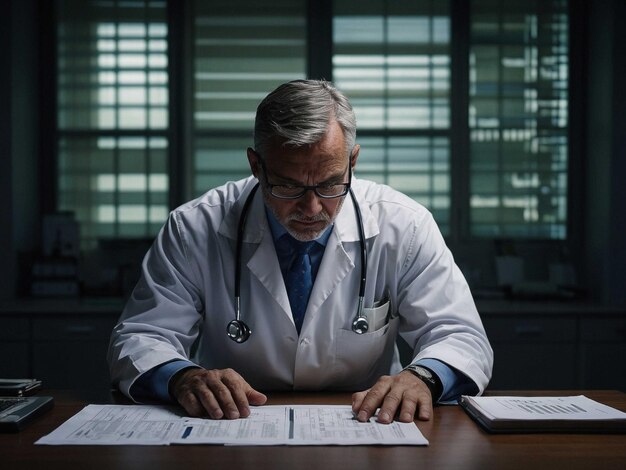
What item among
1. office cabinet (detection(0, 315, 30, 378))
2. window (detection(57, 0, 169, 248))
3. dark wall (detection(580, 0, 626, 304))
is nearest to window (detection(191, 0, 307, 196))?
window (detection(57, 0, 169, 248))

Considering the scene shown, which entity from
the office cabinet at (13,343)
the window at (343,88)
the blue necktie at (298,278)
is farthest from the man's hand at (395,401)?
the window at (343,88)

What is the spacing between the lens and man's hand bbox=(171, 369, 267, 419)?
132cm

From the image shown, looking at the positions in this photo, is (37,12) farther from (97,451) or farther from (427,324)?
(97,451)

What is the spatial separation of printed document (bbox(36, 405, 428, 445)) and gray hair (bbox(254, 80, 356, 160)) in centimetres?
56

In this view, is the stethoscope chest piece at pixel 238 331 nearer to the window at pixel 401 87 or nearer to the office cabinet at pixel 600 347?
the office cabinet at pixel 600 347

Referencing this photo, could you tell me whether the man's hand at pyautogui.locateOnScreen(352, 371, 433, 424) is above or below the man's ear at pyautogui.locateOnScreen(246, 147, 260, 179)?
below

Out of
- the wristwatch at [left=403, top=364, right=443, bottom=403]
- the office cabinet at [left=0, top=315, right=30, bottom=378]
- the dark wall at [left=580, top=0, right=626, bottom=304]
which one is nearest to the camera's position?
the wristwatch at [left=403, top=364, right=443, bottom=403]

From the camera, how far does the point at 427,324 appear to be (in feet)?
5.60

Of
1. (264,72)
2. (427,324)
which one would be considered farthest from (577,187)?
(427,324)

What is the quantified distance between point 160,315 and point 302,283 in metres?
0.33

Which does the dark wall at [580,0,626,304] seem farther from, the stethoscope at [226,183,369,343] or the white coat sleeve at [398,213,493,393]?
the stethoscope at [226,183,369,343]

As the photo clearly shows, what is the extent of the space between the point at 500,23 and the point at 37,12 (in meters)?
2.45

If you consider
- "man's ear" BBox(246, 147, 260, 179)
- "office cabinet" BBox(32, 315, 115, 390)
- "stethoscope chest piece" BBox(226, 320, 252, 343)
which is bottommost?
"office cabinet" BBox(32, 315, 115, 390)

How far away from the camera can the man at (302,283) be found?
1588mm
